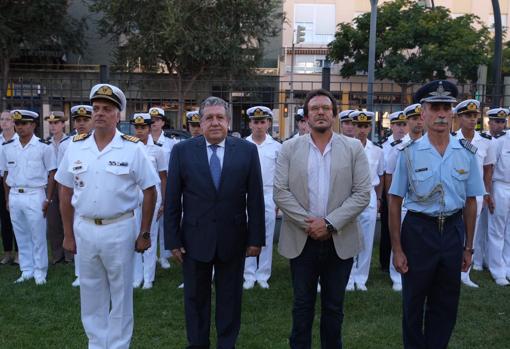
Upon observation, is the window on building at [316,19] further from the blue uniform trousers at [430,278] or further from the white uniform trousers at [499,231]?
the blue uniform trousers at [430,278]

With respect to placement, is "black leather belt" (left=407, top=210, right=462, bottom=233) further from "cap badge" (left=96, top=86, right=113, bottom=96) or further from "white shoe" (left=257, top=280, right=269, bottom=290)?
"white shoe" (left=257, top=280, right=269, bottom=290)

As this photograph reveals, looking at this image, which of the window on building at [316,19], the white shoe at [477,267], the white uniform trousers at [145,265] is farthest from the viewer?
the window on building at [316,19]

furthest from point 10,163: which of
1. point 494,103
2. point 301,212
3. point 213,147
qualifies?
point 494,103

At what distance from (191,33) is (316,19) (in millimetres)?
12333

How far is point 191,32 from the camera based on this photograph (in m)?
23.4

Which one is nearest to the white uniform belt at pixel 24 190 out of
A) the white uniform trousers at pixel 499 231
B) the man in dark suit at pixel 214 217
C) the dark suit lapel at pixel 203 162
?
the man in dark suit at pixel 214 217

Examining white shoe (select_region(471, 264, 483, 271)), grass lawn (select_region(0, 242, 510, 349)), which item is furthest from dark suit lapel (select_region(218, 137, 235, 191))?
white shoe (select_region(471, 264, 483, 271))

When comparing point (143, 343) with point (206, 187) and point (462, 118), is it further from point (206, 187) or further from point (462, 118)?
point (462, 118)

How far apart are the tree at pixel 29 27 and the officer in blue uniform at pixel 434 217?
23170 millimetres

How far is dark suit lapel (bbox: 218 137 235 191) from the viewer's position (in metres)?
3.91

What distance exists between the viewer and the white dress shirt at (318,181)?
3.99 metres

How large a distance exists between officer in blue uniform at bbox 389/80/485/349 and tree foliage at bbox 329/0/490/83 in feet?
69.0

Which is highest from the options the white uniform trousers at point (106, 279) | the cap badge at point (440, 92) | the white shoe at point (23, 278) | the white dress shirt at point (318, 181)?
the cap badge at point (440, 92)

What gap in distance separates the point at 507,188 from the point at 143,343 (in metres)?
4.90
